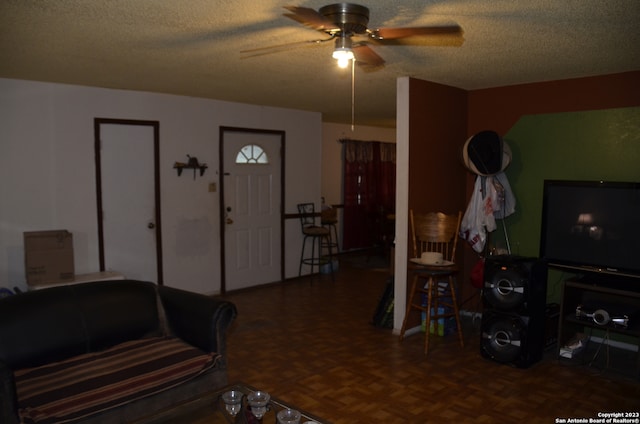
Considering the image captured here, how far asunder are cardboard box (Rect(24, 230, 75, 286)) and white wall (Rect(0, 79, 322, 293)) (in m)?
0.27

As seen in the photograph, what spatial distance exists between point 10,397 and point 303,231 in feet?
15.5

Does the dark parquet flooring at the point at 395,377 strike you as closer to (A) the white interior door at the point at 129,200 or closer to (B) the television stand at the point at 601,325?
(B) the television stand at the point at 601,325

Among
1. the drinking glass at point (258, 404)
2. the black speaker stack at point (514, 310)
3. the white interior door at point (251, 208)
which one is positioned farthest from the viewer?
the white interior door at point (251, 208)

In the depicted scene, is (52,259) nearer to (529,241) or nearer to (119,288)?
(119,288)

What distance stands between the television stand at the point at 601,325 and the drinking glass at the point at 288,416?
261 centimetres

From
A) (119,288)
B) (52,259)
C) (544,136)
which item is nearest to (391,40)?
(119,288)

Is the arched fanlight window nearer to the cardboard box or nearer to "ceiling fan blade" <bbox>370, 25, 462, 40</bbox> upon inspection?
the cardboard box

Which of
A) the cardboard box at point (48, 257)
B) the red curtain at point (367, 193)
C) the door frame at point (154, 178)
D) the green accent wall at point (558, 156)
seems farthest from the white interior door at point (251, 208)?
the green accent wall at point (558, 156)

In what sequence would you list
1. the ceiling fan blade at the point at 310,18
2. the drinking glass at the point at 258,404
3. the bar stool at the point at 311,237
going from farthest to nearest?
the bar stool at the point at 311,237 < the drinking glass at the point at 258,404 < the ceiling fan blade at the point at 310,18

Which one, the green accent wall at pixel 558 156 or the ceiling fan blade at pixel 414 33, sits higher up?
the ceiling fan blade at pixel 414 33

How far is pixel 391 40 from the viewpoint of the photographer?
2457mm

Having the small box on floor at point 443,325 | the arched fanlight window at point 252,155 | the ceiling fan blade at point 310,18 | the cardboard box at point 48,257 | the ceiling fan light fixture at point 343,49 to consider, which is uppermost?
the ceiling fan blade at point 310,18

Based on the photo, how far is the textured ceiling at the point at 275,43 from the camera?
245 cm

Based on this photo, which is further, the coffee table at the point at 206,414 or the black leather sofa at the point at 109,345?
the black leather sofa at the point at 109,345
